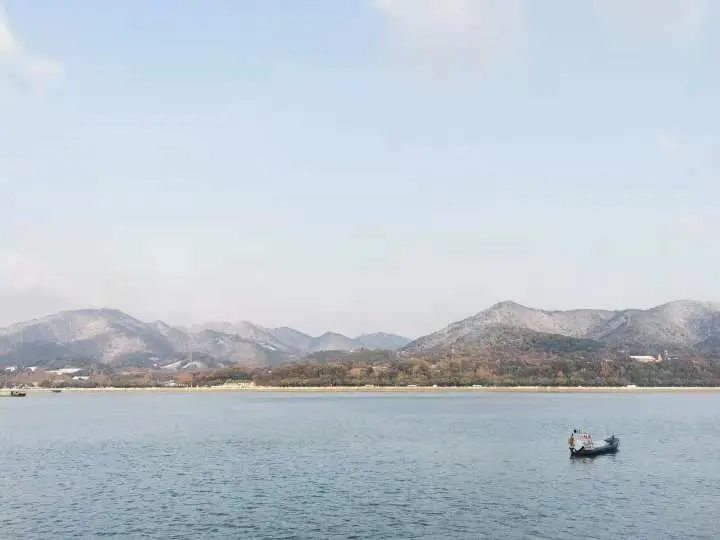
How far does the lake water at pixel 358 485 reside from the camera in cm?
6588

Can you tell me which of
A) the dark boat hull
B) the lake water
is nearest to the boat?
the dark boat hull

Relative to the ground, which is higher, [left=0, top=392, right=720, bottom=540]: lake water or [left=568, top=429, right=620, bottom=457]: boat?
[left=568, top=429, right=620, bottom=457]: boat

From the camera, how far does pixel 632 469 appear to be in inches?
3967

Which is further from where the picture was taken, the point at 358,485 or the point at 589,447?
the point at 589,447

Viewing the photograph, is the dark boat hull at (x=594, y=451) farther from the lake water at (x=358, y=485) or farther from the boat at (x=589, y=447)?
the lake water at (x=358, y=485)

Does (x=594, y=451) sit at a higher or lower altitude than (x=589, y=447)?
lower

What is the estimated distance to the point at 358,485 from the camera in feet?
284

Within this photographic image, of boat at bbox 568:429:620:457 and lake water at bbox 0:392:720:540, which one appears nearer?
lake water at bbox 0:392:720:540

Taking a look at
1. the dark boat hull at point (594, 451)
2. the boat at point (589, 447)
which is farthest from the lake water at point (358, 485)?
the boat at point (589, 447)

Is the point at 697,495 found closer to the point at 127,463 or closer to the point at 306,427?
the point at 127,463

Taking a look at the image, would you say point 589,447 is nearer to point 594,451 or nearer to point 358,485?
point 594,451

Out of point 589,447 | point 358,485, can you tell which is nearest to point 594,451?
point 589,447

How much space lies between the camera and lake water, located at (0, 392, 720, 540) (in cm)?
6588

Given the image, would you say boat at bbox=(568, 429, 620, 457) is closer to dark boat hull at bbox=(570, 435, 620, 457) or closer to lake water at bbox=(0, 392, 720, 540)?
dark boat hull at bbox=(570, 435, 620, 457)
